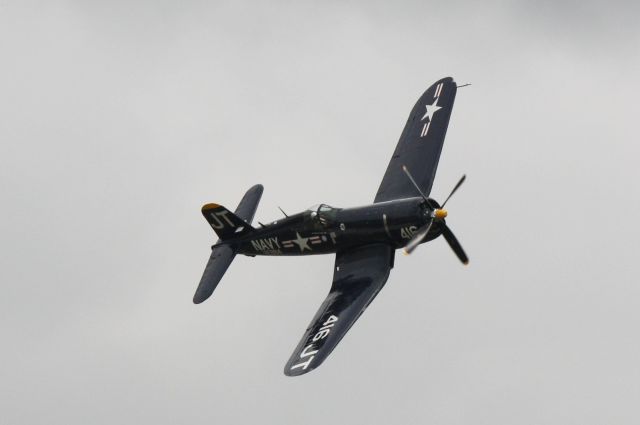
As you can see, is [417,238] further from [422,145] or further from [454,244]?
[422,145]

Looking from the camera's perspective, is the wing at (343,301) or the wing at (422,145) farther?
the wing at (422,145)

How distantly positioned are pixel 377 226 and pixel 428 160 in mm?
4012

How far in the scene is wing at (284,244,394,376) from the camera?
3709 cm

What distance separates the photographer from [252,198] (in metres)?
45.7

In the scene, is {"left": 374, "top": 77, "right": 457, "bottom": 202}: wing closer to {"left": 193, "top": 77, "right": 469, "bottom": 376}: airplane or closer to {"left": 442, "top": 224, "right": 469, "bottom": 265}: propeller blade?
{"left": 193, "top": 77, "right": 469, "bottom": 376}: airplane

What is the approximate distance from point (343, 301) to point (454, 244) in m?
3.88

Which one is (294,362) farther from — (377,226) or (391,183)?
(391,183)

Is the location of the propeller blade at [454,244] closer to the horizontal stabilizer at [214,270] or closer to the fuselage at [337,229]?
the fuselage at [337,229]

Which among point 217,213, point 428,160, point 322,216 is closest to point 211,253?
point 217,213

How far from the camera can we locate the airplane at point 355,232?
127 ft

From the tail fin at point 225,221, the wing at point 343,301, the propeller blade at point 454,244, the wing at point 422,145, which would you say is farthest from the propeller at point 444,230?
the tail fin at point 225,221

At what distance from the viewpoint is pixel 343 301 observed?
39500mm

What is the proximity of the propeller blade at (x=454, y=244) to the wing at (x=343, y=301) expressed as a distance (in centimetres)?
193

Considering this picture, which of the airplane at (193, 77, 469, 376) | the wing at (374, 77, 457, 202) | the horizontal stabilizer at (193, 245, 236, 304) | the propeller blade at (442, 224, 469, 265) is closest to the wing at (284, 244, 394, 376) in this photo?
the airplane at (193, 77, 469, 376)
